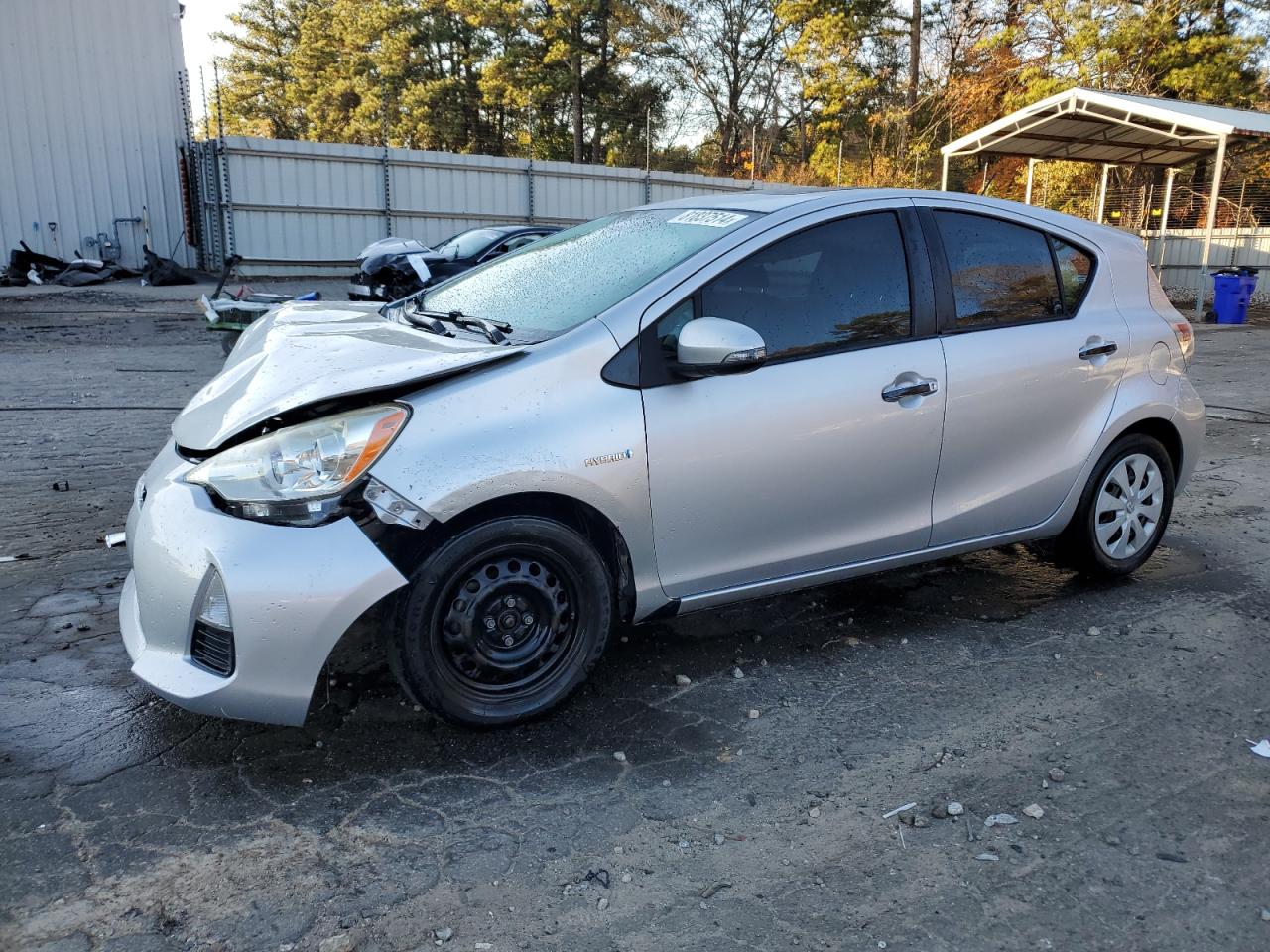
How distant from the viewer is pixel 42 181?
18.2 m

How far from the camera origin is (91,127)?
18688 mm

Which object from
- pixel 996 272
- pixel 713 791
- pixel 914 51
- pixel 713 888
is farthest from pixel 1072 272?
pixel 914 51

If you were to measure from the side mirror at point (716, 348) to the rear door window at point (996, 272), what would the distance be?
1103mm

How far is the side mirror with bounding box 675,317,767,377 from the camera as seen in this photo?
3.08 m

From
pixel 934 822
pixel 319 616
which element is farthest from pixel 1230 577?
pixel 319 616

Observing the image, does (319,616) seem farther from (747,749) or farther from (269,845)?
(747,749)

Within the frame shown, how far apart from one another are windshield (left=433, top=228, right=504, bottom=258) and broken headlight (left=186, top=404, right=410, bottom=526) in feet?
35.7

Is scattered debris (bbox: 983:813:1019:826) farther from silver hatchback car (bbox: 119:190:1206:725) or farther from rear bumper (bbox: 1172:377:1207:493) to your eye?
rear bumper (bbox: 1172:377:1207:493)

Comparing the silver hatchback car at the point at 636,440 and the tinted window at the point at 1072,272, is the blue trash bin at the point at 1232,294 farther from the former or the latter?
the tinted window at the point at 1072,272

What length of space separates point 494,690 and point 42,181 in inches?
761

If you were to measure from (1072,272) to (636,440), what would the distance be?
89.2 inches

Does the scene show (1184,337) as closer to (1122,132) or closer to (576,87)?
(1122,132)

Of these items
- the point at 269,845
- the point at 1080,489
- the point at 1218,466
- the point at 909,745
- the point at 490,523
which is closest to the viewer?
the point at 269,845

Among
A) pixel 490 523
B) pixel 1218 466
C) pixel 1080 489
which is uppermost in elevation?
pixel 490 523
